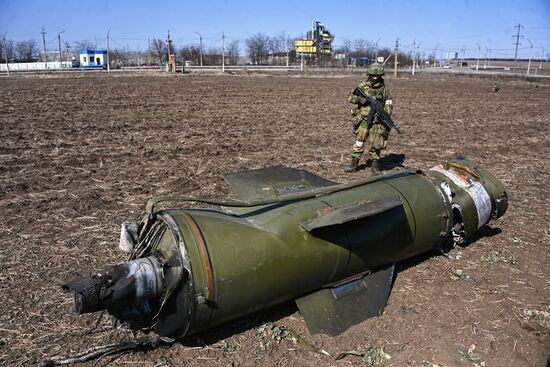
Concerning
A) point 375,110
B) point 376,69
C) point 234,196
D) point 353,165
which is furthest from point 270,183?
point 376,69

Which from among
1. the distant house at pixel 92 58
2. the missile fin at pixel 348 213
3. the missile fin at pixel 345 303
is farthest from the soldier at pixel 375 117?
the distant house at pixel 92 58

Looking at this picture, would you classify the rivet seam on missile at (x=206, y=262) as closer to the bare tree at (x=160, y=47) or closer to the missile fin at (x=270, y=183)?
the missile fin at (x=270, y=183)

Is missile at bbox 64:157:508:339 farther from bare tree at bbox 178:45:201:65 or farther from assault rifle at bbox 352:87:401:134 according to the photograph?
bare tree at bbox 178:45:201:65

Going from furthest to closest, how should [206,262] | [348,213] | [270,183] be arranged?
1. [270,183]
2. [348,213]
3. [206,262]

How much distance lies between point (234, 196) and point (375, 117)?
3.11 metres

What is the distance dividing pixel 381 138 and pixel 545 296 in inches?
168

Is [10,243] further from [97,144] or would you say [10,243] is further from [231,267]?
[97,144]

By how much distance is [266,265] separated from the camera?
3398 mm

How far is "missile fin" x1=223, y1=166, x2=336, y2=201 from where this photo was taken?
452 centimetres

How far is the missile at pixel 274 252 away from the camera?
315 cm

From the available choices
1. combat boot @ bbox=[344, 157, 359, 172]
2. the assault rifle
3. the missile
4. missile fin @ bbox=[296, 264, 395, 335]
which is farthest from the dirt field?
the assault rifle

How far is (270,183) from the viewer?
187 inches

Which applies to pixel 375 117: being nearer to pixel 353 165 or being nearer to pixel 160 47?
pixel 353 165

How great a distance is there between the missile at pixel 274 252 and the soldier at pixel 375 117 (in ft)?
11.0
